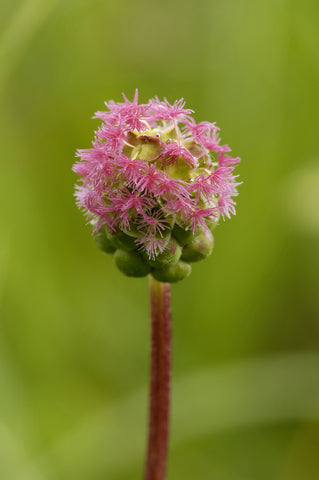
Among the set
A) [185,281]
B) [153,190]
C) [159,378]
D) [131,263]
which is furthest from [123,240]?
[185,281]

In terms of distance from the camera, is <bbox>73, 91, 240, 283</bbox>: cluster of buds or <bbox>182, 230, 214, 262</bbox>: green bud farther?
<bbox>182, 230, 214, 262</bbox>: green bud

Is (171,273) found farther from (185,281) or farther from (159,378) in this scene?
(185,281)

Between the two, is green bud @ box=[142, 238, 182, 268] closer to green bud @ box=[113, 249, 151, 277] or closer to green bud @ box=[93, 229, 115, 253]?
green bud @ box=[113, 249, 151, 277]

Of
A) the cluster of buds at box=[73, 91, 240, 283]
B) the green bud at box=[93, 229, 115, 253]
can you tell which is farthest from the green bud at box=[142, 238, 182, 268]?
the green bud at box=[93, 229, 115, 253]
